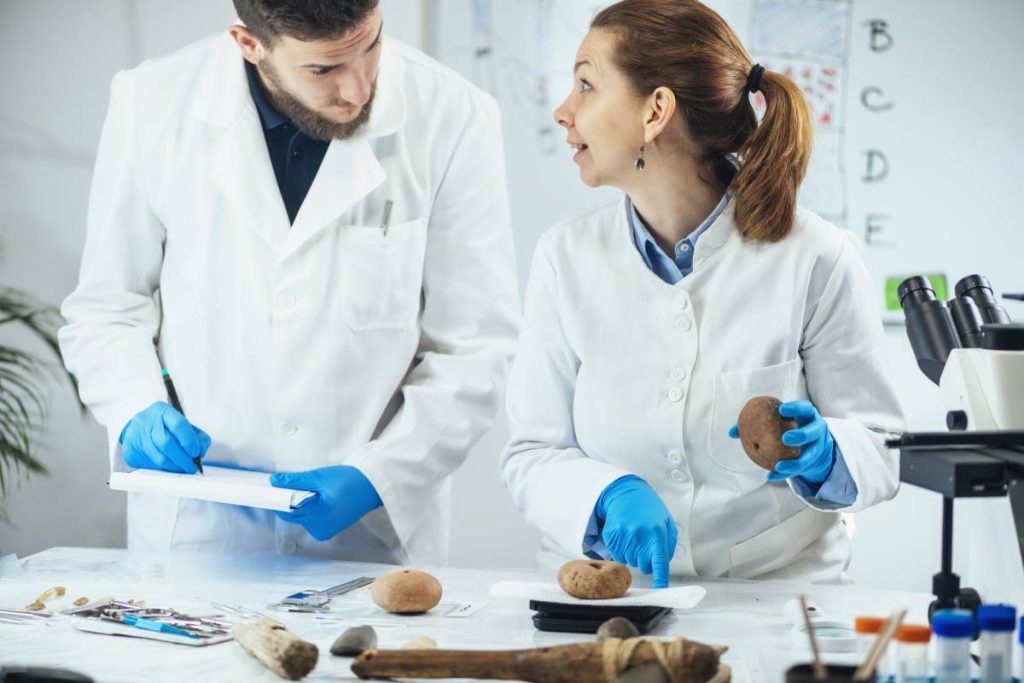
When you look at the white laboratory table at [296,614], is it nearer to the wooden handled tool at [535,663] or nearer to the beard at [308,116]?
the wooden handled tool at [535,663]

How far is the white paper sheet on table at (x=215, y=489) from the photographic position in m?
1.58

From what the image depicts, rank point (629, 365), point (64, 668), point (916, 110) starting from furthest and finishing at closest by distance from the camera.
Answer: point (916, 110) < point (629, 365) < point (64, 668)

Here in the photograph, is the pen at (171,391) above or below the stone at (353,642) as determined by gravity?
above

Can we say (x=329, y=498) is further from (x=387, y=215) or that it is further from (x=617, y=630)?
(x=617, y=630)

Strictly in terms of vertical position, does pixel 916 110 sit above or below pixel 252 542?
above

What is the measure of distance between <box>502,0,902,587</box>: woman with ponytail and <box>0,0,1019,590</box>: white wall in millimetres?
1282

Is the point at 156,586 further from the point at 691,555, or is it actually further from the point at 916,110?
the point at 916,110

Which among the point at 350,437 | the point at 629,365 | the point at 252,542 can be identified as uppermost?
the point at 629,365

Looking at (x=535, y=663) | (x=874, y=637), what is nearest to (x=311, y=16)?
(x=535, y=663)

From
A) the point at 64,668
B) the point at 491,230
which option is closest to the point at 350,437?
the point at 491,230

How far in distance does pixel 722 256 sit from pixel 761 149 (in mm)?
166

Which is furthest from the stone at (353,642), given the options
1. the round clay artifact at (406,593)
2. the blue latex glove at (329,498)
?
the blue latex glove at (329,498)

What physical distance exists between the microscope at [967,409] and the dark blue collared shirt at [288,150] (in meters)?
1.03

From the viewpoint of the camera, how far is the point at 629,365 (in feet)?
5.44
